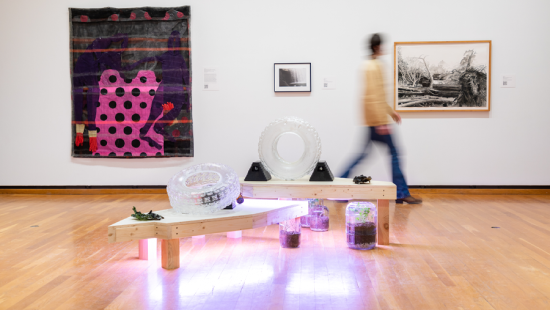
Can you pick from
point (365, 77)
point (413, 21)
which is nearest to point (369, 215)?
point (365, 77)

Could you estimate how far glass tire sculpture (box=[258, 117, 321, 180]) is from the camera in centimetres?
332

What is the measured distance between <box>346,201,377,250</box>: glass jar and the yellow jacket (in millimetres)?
1426

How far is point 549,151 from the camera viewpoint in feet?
17.6

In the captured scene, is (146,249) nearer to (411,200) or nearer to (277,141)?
(277,141)

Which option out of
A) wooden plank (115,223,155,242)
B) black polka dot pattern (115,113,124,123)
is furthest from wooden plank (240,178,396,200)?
black polka dot pattern (115,113,124,123)

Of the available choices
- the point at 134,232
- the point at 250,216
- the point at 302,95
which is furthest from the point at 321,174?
the point at 302,95

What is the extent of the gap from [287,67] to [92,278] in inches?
143

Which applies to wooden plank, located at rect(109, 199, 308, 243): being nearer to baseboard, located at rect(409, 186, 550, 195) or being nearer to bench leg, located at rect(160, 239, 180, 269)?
bench leg, located at rect(160, 239, 180, 269)

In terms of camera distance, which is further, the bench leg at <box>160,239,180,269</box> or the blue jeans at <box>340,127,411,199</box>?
the blue jeans at <box>340,127,411,199</box>

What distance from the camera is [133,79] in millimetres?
5598

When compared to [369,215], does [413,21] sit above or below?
above

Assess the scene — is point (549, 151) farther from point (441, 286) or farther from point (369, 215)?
point (441, 286)

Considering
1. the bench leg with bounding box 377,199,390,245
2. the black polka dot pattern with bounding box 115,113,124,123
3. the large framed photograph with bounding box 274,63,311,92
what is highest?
the large framed photograph with bounding box 274,63,311,92

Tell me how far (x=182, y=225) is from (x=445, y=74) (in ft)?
13.1
